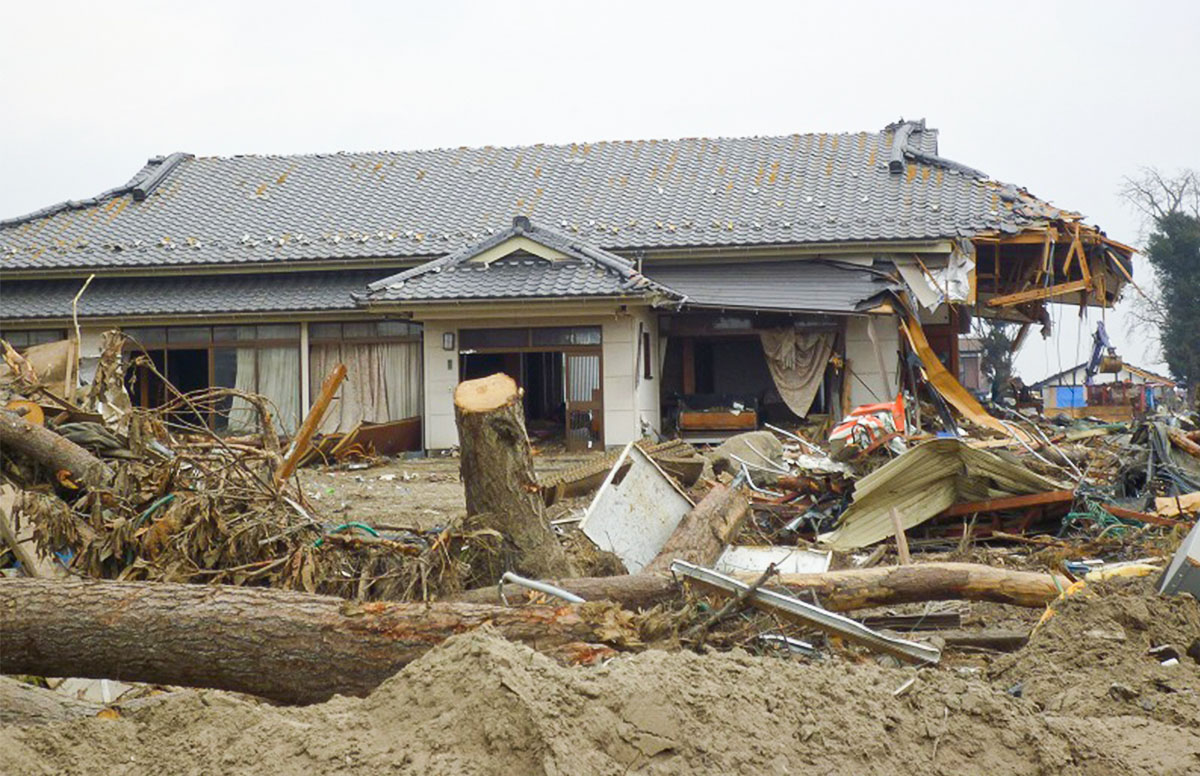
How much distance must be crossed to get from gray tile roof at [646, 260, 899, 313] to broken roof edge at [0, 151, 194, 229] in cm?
1040

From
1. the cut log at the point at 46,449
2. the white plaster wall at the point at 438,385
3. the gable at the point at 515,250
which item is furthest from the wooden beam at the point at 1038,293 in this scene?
the cut log at the point at 46,449

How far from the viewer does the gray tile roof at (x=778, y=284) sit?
18.5 metres

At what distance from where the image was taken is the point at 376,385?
65.1ft

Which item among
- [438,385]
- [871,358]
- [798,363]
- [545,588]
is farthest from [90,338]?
[545,588]

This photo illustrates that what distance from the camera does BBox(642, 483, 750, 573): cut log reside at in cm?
825

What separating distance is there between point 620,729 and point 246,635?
2.07 meters

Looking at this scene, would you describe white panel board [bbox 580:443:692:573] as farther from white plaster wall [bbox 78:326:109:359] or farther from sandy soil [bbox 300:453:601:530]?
white plaster wall [bbox 78:326:109:359]

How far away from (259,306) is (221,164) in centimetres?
747

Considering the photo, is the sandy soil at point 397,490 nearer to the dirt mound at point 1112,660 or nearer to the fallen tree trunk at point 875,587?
the fallen tree trunk at point 875,587

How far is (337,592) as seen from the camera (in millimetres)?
6922

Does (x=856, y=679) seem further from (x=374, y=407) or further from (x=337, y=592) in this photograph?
(x=374, y=407)

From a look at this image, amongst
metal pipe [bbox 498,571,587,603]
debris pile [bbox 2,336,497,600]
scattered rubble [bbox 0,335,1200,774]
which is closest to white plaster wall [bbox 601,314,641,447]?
scattered rubble [bbox 0,335,1200,774]

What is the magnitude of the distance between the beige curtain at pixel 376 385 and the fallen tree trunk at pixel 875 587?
1315 cm

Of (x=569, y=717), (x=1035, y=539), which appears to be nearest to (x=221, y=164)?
(x=1035, y=539)
